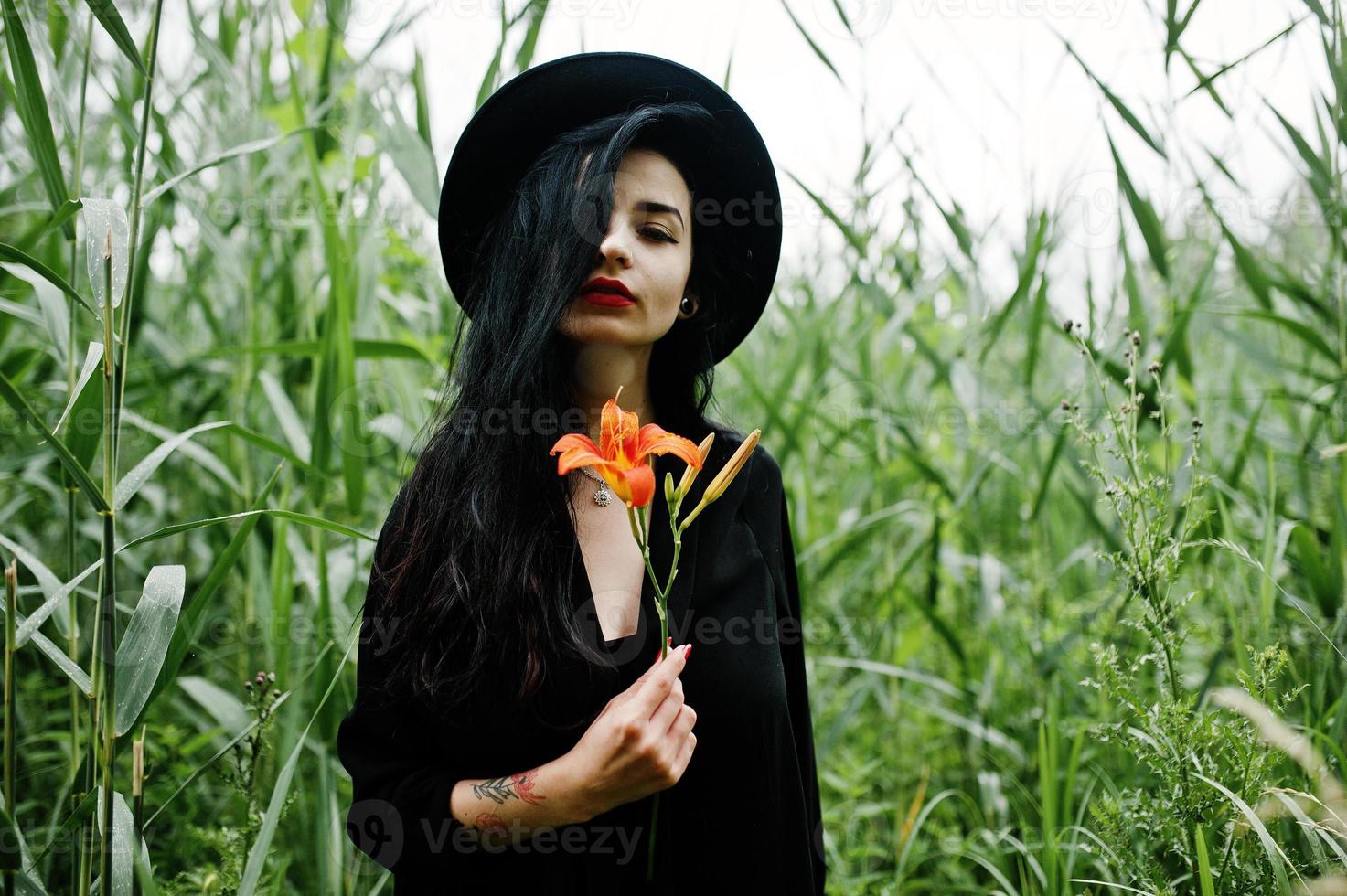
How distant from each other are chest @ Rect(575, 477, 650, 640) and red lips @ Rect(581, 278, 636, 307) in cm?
28

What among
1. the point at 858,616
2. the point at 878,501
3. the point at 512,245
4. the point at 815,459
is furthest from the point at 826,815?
the point at 512,245

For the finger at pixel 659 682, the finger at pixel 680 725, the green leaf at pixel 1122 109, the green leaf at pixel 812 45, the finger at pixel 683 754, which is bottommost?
the finger at pixel 683 754

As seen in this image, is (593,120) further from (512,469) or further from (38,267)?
(38,267)

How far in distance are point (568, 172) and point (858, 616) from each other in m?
1.59

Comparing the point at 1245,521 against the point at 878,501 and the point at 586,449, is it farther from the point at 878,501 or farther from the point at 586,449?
the point at 586,449

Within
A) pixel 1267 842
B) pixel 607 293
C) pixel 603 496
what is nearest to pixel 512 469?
pixel 603 496

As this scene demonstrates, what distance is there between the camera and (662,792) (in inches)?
48.9

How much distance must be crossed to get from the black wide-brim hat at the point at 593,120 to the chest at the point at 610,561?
36 centimetres

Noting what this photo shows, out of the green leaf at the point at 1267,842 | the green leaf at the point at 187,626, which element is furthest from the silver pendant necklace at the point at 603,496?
the green leaf at the point at 1267,842

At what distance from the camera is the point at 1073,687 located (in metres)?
2.02

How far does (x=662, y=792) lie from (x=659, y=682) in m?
0.35

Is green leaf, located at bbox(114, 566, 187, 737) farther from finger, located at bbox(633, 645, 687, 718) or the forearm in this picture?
finger, located at bbox(633, 645, 687, 718)

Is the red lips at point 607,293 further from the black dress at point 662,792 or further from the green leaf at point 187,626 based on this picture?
the green leaf at point 187,626

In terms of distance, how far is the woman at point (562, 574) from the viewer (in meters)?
1.17
